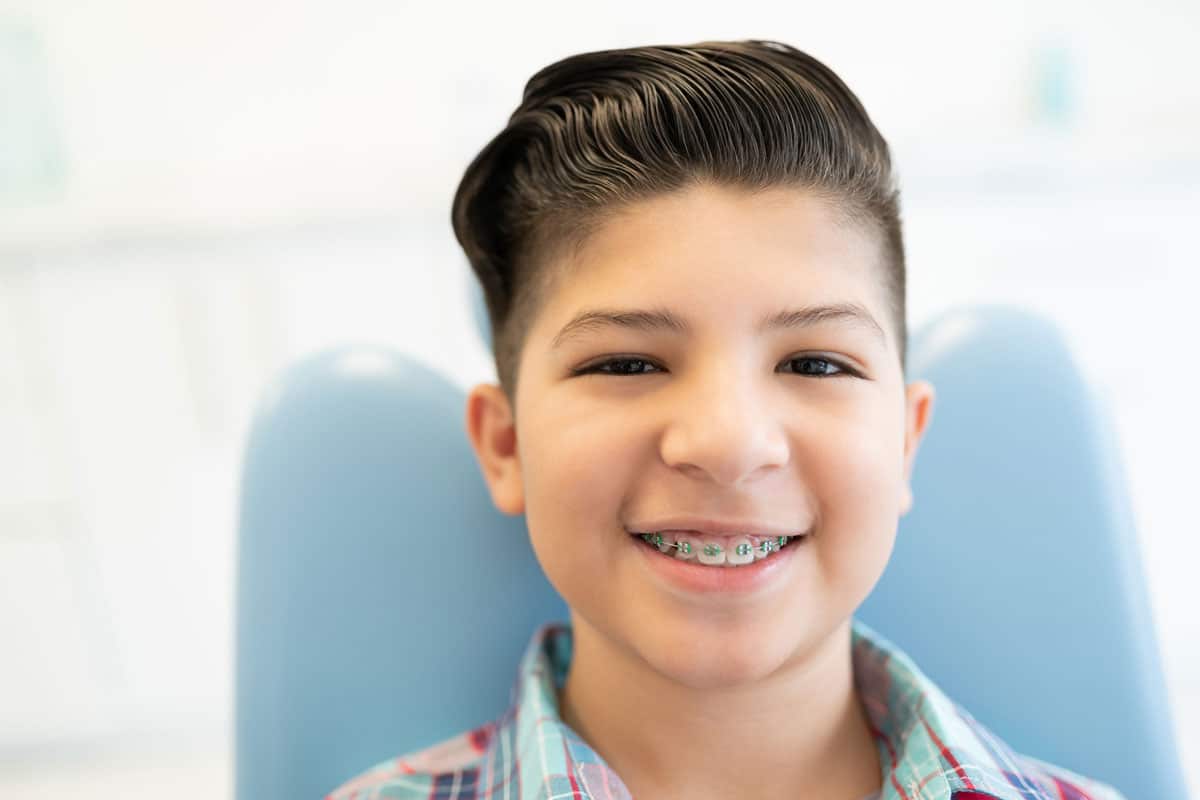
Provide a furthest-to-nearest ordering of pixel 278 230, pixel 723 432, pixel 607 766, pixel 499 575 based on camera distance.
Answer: pixel 278 230
pixel 499 575
pixel 607 766
pixel 723 432

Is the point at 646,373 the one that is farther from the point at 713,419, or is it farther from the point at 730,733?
the point at 730,733

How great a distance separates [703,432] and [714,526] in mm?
78

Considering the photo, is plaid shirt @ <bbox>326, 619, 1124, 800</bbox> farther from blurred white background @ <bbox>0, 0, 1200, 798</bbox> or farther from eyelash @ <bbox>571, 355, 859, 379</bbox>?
blurred white background @ <bbox>0, 0, 1200, 798</bbox>

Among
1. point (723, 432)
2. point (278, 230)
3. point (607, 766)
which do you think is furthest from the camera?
point (278, 230)

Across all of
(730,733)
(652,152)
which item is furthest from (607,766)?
(652,152)

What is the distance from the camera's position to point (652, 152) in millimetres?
780

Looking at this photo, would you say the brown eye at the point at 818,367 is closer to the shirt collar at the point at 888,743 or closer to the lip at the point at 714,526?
the lip at the point at 714,526

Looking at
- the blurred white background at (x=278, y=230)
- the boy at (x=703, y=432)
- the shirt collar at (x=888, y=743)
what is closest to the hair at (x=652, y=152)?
the boy at (x=703, y=432)

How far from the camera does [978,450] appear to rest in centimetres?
97

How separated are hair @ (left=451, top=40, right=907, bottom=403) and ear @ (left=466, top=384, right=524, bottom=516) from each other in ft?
0.07

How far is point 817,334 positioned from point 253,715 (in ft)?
1.89

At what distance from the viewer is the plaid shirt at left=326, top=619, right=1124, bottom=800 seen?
778 millimetres

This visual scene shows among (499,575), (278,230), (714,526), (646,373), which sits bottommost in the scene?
(499,575)

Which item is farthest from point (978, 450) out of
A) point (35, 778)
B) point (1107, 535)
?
point (35, 778)
